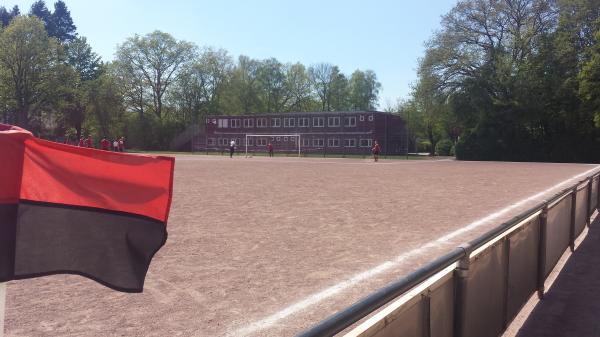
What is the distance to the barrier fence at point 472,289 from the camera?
2.25 metres

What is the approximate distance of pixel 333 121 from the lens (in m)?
71.6

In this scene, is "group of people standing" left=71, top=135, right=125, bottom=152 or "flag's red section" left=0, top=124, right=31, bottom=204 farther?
"group of people standing" left=71, top=135, right=125, bottom=152

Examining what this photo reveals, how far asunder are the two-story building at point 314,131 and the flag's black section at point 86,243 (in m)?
66.5

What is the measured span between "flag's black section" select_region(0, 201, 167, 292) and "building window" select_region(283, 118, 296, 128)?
7264 cm

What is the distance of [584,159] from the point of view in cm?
4991

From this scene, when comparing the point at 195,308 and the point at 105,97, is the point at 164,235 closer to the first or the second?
the point at 195,308

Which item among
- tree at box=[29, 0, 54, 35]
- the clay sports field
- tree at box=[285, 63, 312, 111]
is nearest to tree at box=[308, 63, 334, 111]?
tree at box=[285, 63, 312, 111]

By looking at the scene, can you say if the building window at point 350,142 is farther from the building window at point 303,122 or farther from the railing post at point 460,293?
the railing post at point 460,293

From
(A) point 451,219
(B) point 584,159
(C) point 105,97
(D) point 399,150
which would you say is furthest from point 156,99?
(A) point 451,219

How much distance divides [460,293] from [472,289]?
26 centimetres

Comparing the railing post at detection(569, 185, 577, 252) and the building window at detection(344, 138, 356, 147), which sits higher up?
the building window at detection(344, 138, 356, 147)

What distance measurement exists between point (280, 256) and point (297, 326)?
2831 mm

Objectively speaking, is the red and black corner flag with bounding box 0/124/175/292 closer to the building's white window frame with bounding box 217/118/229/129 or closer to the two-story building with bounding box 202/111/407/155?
the two-story building with bounding box 202/111/407/155

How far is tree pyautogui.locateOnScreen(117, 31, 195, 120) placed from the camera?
78.6 metres
